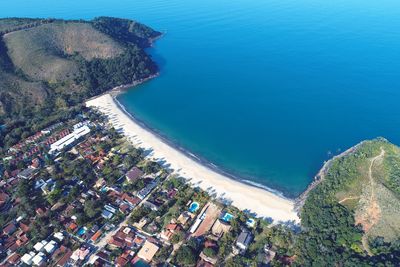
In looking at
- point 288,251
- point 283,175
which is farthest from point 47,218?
point 283,175

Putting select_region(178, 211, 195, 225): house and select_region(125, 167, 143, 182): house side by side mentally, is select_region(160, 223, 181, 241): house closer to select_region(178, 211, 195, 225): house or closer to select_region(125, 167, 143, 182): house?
select_region(178, 211, 195, 225): house

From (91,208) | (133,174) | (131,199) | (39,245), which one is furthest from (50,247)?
(133,174)

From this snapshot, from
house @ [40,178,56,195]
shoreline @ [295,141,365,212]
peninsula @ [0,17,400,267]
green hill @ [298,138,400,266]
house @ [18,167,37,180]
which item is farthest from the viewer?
house @ [18,167,37,180]

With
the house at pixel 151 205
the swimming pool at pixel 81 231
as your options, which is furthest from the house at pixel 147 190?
the swimming pool at pixel 81 231

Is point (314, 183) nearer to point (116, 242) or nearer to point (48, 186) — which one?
point (116, 242)

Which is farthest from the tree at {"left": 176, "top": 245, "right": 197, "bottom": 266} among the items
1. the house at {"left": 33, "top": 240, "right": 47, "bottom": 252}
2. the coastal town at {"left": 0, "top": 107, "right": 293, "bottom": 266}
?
the house at {"left": 33, "top": 240, "right": 47, "bottom": 252}

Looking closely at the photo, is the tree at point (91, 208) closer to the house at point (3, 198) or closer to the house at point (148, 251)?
the house at point (148, 251)
